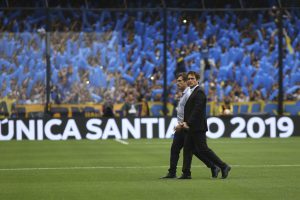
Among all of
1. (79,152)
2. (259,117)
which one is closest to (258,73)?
(259,117)

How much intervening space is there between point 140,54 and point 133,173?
20.0 m

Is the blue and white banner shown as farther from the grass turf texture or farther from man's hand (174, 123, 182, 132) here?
man's hand (174, 123, 182, 132)

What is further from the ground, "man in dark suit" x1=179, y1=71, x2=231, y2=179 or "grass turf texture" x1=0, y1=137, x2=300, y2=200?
"man in dark suit" x1=179, y1=71, x2=231, y2=179

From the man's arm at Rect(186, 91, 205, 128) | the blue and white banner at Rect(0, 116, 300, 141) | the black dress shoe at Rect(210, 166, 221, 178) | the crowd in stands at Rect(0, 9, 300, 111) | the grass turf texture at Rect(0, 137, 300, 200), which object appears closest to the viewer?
the grass turf texture at Rect(0, 137, 300, 200)

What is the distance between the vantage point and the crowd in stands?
114 feet

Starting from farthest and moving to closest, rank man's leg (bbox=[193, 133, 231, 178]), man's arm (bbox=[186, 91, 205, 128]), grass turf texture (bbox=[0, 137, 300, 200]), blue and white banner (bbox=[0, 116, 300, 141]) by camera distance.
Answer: blue and white banner (bbox=[0, 116, 300, 141])
man's leg (bbox=[193, 133, 231, 178])
man's arm (bbox=[186, 91, 205, 128])
grass turf texture (bbox=[0, 137, 300, 200])

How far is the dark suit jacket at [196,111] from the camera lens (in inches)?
637

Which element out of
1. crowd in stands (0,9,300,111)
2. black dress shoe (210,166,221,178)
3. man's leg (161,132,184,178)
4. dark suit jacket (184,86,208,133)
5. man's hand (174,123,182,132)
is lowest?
black dress shoe (210,166,221,178)

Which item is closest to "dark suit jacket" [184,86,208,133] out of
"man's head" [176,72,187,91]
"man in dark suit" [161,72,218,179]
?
"man in dark suit" [161,72,218,179]

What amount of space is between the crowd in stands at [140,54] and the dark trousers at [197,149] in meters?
18.4

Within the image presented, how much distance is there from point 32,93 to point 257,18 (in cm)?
1034

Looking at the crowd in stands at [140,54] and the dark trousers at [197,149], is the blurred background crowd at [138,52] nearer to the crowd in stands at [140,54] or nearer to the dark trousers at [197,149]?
the crowd in stands at [140,54]

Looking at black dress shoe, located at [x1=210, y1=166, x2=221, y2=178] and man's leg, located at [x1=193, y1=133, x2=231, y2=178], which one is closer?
man's leg, located at [x1=193, y1=133, x2=231, y2=178]

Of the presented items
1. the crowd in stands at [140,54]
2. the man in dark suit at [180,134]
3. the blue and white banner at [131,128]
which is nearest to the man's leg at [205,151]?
the man in dark suit at [180,134]
